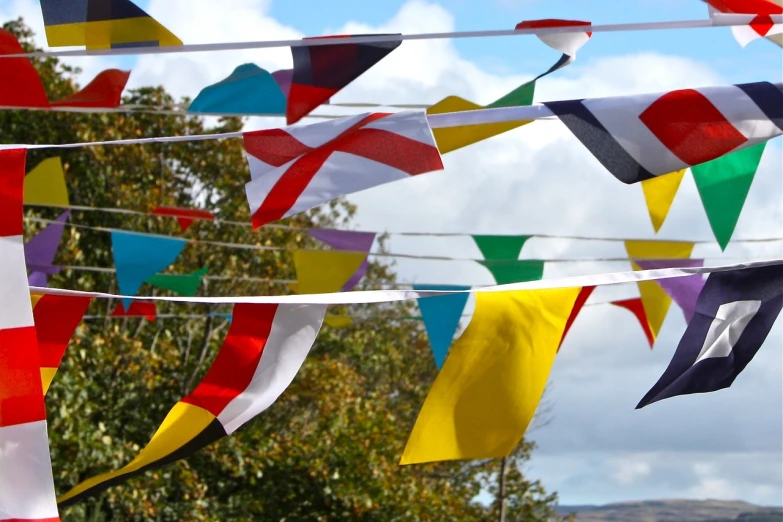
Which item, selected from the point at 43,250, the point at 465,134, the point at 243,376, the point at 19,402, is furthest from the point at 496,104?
the point at 43,250

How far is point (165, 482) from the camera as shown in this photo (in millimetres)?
8961

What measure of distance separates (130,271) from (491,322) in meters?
3.05

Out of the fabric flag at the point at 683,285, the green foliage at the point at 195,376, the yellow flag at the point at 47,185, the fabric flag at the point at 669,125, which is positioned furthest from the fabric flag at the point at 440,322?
the green foliage at the point at 195,376

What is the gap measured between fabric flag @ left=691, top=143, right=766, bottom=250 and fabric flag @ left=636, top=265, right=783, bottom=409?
22.5 inches

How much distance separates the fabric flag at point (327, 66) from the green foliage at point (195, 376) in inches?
224

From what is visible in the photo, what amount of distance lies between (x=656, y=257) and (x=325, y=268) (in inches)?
63.5

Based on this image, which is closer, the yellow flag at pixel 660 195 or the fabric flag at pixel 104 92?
the yellow flag at pixel 660 195

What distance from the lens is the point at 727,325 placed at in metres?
2.70

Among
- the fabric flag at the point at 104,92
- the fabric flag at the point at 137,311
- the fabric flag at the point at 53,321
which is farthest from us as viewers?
the fabric flag at the point at 137,311

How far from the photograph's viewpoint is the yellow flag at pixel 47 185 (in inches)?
209

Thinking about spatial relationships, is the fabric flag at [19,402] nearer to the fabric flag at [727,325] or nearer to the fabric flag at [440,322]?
the fabric flag at [727,325]

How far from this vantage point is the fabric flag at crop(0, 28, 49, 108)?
331 centimetres

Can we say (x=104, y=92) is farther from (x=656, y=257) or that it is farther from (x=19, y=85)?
(x=656, y=257)

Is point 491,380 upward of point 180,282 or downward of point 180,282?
downward
